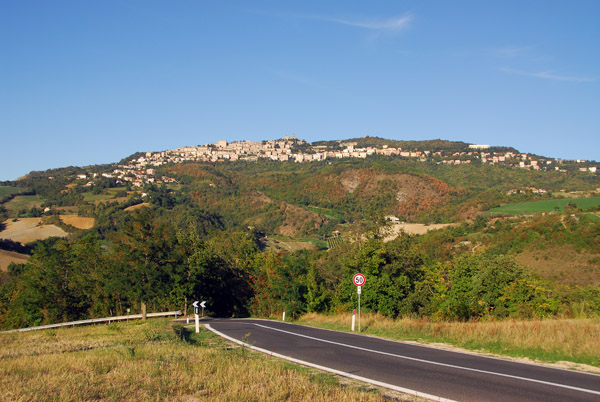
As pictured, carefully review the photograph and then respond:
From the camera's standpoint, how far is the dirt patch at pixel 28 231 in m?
116

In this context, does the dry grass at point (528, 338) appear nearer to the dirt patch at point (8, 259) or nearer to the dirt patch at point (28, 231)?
the dirt patch at point (8, 259)

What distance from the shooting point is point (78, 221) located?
5354 inches

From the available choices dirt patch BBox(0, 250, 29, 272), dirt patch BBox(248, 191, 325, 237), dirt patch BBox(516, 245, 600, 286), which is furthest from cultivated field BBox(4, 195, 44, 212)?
dirt patch BBox(516, 245, 600, 286)

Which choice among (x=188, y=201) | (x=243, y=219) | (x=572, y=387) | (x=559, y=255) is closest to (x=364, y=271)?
(x=572, y=387)

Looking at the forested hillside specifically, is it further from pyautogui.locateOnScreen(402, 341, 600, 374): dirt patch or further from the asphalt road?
the asphalt road

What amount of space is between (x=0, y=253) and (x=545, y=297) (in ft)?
328

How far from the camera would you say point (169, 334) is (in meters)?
15.8

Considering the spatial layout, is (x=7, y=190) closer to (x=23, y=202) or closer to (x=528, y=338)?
(x=23, y=202)

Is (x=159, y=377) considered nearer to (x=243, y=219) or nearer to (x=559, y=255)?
(x=559, y=255)

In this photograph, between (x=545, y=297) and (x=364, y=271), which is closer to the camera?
(x=545, y=297)

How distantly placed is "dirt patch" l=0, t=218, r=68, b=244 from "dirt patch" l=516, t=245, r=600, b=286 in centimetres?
10957

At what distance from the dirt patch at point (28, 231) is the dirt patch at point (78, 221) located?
18.7 feet

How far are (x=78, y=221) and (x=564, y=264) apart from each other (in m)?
127

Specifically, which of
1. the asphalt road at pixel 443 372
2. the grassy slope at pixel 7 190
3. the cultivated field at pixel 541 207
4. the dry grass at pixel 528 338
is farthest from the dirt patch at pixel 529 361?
the grassy slope at pixel 7 190
